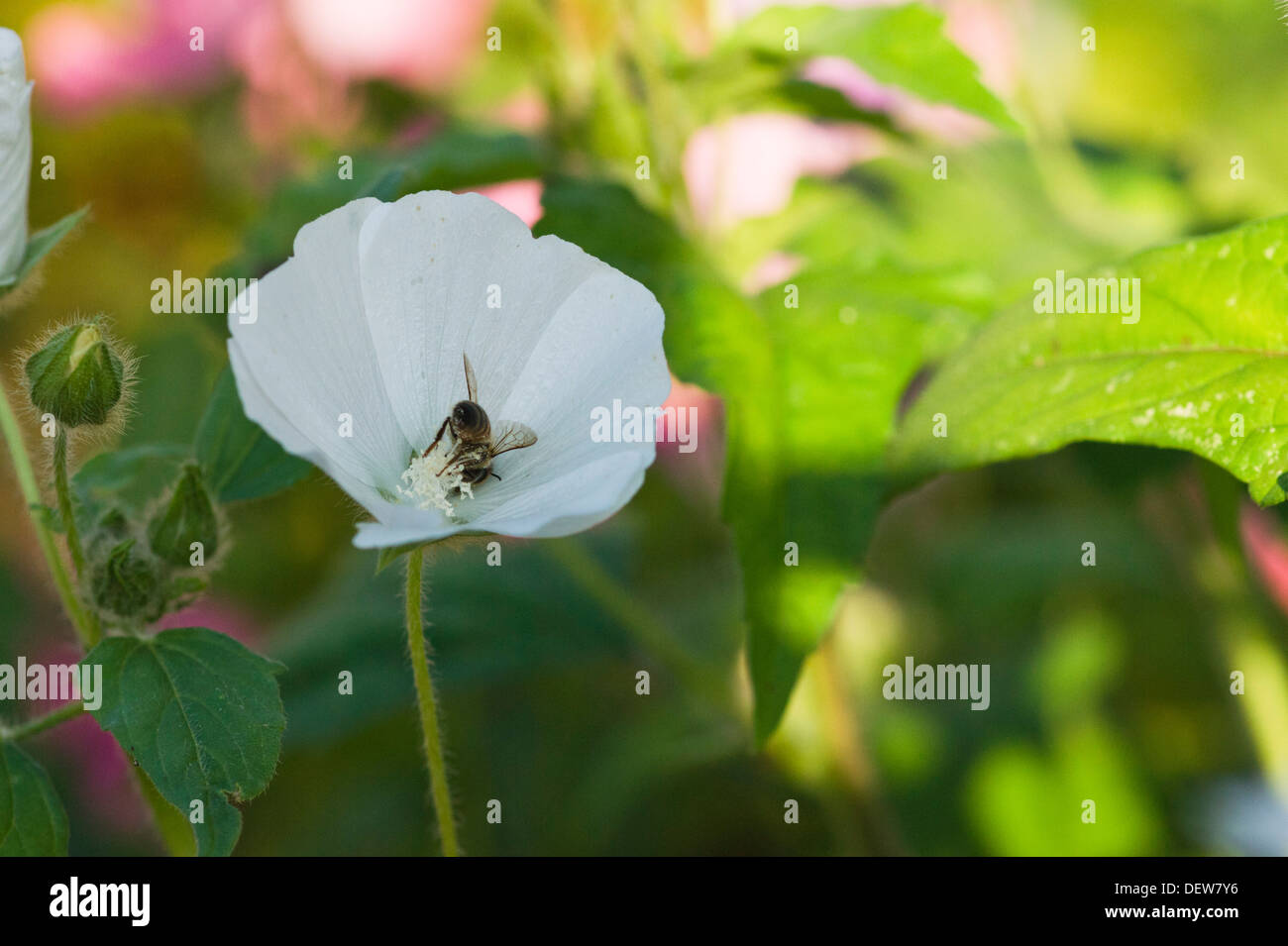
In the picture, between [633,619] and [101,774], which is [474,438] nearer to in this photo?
[633,619]

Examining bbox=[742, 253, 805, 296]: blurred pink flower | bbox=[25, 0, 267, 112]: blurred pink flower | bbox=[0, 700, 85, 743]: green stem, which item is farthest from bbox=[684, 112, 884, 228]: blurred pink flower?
bbox=[0, 700, 85, 743]: green stem

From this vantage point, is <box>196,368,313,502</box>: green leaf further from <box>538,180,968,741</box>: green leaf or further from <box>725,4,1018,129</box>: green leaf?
<box>725,4,1018,129</box>: green leaf

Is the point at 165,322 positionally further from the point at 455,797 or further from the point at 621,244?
the point at 621,244

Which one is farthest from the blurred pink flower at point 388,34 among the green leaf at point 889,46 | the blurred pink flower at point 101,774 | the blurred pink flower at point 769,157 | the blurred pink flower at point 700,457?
the blurred pink flower at point 101,774

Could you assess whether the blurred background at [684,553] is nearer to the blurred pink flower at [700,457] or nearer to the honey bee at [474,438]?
the blurred pink flower at [700,457]
